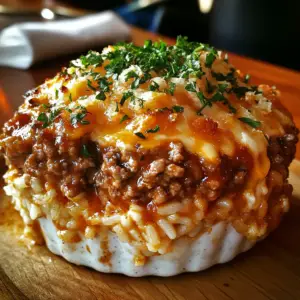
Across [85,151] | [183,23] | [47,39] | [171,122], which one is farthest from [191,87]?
[183,23]

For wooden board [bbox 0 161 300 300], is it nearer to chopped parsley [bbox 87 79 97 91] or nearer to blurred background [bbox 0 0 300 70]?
chopped parsley [bbox 87 79 97 91]

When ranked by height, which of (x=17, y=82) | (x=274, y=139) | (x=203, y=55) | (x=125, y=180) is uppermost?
(x=203, y=55)

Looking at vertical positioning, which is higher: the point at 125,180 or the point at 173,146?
the point at 173,146

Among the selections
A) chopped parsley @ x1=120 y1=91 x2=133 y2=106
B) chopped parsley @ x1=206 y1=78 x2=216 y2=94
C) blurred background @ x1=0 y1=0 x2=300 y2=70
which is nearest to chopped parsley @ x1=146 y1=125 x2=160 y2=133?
chopped parsley @ x1=120 y1=91 x2=133 y2=106

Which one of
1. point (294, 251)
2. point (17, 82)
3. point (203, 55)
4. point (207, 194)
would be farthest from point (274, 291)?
point (17, 82)

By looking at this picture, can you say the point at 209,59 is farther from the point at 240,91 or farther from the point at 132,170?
the point at 132,170

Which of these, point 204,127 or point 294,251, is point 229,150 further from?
point 294,251

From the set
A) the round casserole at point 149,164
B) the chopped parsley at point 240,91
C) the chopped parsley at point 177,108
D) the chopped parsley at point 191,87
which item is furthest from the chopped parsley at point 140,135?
the chopped parsley at point 240,91
